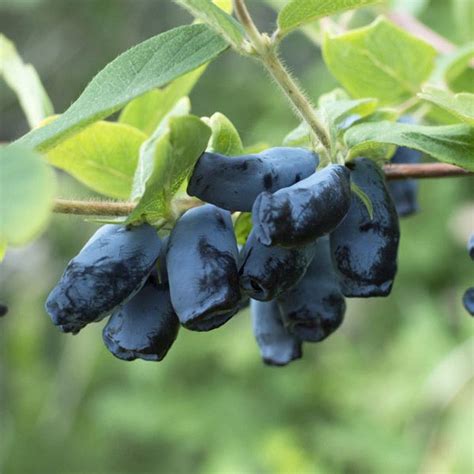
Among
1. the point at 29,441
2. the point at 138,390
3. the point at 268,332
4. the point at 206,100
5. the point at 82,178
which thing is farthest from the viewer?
the point at 206,100

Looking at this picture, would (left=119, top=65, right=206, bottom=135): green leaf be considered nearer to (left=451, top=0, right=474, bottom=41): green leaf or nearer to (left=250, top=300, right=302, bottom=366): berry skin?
(left=250, top=300, right=302, bottom=366): berry skin

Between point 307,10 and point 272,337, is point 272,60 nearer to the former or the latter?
point 307,10

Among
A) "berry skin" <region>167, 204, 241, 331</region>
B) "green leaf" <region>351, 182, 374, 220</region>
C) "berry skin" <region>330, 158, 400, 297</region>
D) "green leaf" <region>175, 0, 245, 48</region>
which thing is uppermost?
"green leaf" <region>175, 0, 245, 48</region>

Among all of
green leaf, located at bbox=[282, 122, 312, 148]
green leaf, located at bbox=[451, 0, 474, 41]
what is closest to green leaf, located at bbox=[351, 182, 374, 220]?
green leaf, located at bbox=[282, 122, 312, 148]

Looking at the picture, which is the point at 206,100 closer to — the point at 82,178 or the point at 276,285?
the point at 82,178

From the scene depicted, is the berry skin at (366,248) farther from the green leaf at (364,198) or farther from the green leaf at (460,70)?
the green leaf at (460,70)

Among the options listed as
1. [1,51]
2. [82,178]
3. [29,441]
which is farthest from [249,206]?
[29,441]

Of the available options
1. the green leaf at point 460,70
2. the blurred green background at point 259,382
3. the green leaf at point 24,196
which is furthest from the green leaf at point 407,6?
the green leaf at point 24,196
